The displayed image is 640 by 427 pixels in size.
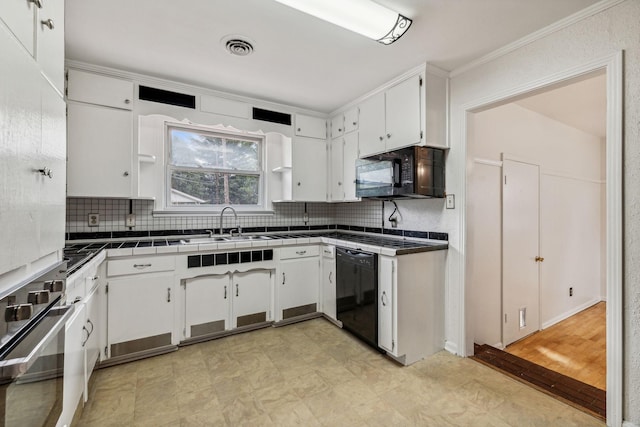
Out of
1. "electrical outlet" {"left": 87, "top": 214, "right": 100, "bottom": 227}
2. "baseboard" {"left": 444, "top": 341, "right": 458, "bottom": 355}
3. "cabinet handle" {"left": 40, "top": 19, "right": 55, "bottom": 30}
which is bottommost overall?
"baseboard" {"left": 444, "top": 341, "right": 458, "bottom": 355}

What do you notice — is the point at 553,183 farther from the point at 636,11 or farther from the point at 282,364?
the point at 282,364

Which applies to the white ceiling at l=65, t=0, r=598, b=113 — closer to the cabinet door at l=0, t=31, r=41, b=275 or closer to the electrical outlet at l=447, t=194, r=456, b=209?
the electrical outlet at l=447, t=194, r=456, b=209

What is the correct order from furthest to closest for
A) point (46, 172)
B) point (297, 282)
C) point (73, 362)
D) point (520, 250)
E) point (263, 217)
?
point (263, 217), point (520, 250), point (297, 282), point (73, 362), point (46, 172)

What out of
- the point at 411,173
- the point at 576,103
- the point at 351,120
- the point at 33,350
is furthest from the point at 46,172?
the point at 576,103

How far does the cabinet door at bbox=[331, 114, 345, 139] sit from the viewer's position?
355 cm

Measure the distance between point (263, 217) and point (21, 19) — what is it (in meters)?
2.85

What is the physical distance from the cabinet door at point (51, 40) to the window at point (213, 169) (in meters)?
1.99

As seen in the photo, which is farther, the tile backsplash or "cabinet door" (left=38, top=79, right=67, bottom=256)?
the tile backsplash

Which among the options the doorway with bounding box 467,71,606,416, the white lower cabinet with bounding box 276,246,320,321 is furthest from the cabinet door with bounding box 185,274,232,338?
the doorway with bounding box 467,71,606,416

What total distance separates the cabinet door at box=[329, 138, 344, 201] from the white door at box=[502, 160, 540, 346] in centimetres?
180

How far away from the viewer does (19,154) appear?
0.81 m

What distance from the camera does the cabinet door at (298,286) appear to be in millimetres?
3078

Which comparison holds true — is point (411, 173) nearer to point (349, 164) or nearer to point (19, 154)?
point (349, 164)

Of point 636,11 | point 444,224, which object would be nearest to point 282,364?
point 444,224
